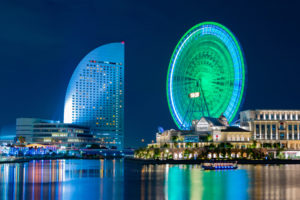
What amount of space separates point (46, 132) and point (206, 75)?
97584 millimetres

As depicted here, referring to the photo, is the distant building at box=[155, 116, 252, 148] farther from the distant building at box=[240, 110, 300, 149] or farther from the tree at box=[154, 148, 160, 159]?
the distant building at box=[240, 110, 300, 149]

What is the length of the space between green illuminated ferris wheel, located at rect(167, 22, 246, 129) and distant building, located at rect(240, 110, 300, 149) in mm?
14844

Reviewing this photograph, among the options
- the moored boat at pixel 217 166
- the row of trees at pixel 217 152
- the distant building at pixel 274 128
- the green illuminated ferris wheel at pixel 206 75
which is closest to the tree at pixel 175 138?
the row of trees at pixel 217 152

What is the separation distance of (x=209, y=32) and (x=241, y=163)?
31646 millimetres

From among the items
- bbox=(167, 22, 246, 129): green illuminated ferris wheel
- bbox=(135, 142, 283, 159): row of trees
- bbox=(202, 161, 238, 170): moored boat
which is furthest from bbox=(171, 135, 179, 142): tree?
bbox=(202, 161, 238, 170): moored boat

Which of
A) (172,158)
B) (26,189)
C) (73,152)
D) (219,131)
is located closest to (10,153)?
(73,152)

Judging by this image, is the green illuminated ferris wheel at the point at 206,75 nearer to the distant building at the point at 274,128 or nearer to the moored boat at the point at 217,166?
the distant building at the point at 274,128

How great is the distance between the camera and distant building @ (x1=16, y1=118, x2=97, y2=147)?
181125 millimetres

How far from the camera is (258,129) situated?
119250 mm

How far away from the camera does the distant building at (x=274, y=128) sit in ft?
391

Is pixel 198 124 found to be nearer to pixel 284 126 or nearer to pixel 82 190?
pixel 284 126

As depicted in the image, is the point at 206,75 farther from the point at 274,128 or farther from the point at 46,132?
the point at 46,132

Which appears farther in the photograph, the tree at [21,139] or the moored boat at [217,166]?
the tree at [21,139]

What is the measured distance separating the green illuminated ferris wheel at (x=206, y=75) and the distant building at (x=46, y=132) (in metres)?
83.7
